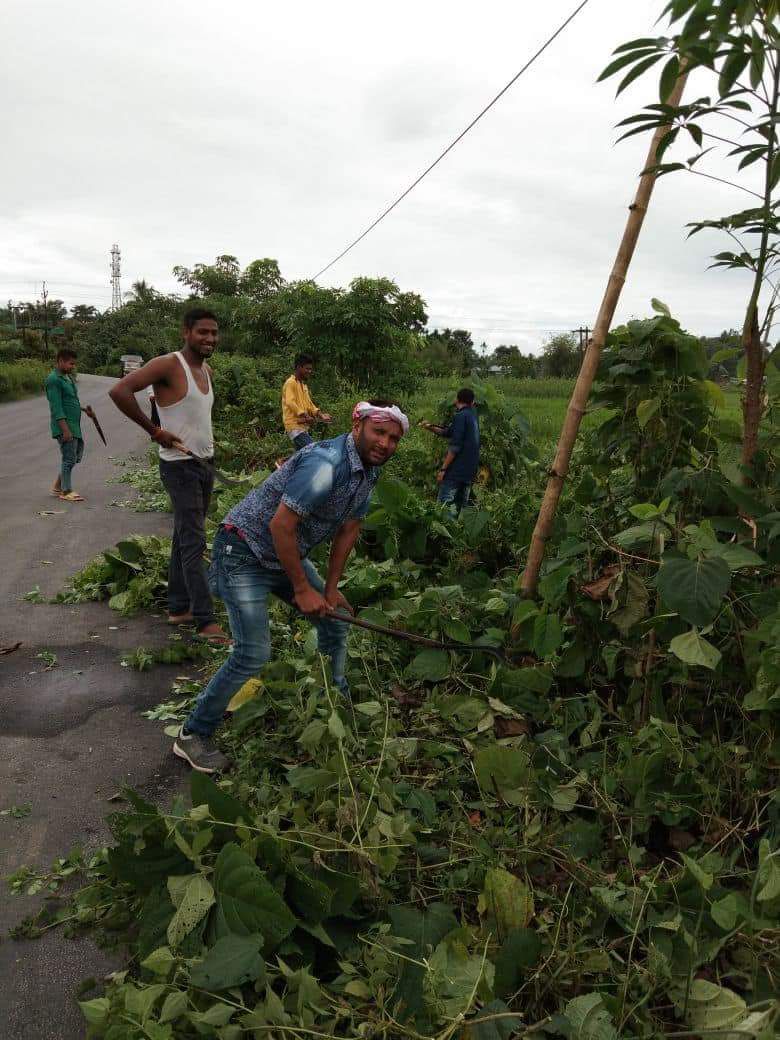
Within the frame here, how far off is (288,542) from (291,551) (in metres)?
0.04

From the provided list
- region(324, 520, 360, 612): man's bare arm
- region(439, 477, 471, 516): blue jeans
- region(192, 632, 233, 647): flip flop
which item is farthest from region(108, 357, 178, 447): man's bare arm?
region(439, 477, 471, 516): blue jeans

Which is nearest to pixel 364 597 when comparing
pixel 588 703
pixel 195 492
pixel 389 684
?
pixel 389 684

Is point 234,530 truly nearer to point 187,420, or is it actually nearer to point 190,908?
point 190,908

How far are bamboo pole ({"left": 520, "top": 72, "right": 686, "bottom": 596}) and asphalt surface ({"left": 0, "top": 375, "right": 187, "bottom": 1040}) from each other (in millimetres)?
1804

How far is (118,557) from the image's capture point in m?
5.57

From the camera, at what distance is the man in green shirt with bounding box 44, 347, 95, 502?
8.42 meters

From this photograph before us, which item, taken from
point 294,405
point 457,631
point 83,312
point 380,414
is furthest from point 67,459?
point 83,312

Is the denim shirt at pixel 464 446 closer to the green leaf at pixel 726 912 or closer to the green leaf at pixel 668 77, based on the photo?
the green leaf at pixel 668 77

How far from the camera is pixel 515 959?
2148 millimetres

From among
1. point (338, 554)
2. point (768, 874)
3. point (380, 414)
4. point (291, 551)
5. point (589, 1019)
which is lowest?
point (589, 1019)

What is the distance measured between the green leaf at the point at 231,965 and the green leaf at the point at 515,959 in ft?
2.13

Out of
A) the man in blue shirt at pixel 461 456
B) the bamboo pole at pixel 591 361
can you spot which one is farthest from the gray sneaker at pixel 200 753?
the man in blue shirt at pixel 461 456

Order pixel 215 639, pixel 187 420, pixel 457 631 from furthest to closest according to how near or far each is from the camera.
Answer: pixel 215 639 < pixel 187 420 < pixel 457 631

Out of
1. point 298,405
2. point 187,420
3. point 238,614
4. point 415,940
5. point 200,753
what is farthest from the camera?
point 298,405
